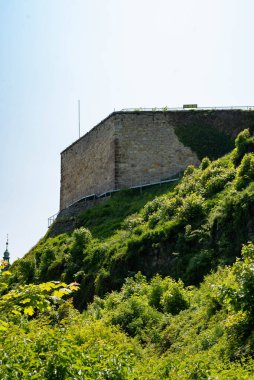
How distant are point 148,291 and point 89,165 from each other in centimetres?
2345

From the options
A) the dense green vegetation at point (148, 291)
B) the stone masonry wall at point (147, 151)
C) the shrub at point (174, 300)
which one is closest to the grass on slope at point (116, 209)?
the dense green vegetation at point (148, 291)

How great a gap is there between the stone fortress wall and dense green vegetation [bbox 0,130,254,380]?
10.1ft

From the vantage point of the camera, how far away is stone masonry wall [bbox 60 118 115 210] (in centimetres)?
3962

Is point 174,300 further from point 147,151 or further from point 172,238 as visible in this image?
point 147,151

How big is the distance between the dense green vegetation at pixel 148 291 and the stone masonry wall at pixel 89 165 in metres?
4.38

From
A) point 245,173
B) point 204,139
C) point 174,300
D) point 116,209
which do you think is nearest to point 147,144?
point 204,139

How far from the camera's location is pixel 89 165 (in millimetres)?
42594

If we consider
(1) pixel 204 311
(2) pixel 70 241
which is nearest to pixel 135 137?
(2) pixel 70 241

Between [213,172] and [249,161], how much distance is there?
3797mm

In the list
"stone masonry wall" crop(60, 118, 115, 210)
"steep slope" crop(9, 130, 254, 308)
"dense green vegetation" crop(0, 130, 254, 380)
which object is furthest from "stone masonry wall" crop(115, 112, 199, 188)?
"steep slope" crop(9, 130, 254, 308)

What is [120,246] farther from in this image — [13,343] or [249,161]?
[13,343]

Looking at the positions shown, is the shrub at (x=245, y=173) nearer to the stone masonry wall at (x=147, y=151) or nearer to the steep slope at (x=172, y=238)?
the steep slope at (x=172, y=238)

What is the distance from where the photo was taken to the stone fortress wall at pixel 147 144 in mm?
38281

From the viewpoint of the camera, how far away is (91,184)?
41.8 meters
